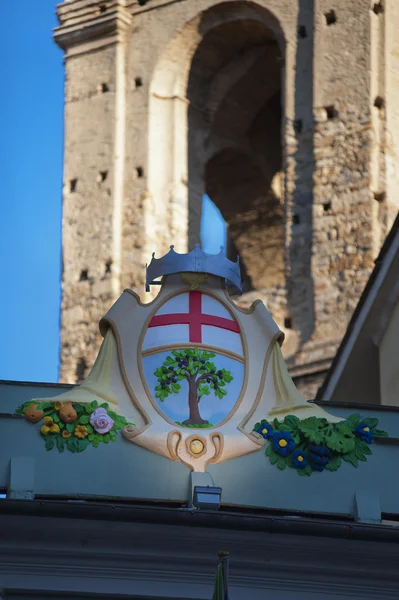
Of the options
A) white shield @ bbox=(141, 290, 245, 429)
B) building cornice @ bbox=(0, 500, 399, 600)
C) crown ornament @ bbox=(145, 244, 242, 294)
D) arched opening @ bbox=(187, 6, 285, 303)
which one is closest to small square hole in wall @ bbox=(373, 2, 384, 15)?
arched opening @ bbox=(187, 6, 285, 303)

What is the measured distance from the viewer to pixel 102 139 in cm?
3438

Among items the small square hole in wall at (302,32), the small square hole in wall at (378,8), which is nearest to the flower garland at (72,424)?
the small square hole in wall at (378,8)

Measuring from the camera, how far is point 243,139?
3466cm

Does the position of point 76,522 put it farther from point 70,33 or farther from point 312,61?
point 70,33

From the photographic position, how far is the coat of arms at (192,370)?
1255 centimetres

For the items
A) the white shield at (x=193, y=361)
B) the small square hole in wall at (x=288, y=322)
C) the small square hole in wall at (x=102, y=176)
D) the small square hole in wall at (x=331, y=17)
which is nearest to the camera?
the white shield at (x=193, y=361)

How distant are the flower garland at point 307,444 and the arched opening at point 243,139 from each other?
2024 cm

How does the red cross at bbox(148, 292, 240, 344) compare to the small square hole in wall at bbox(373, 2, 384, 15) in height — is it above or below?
below

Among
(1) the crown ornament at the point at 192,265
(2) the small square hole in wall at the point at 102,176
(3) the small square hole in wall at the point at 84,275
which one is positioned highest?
(2) the small square hole in wall at the point at 102,176

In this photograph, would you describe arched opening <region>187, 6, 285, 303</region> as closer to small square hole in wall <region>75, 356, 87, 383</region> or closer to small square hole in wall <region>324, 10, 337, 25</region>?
small square hole in wall <region>324, 10, 337, 25</region>

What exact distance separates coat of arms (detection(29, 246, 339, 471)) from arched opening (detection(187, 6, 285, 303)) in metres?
19.8

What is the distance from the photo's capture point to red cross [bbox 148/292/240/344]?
12977mm

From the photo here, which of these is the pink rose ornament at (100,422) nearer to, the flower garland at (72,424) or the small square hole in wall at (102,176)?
the flower garland at (72,424)

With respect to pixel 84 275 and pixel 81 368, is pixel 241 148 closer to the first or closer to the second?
pixel 84 275
